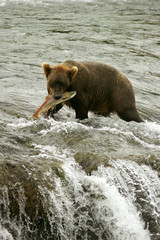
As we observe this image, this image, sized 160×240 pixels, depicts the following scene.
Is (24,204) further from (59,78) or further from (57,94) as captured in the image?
(59,78)

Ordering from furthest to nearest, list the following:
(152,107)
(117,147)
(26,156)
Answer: (152,107) → (117,147) → (26,156)

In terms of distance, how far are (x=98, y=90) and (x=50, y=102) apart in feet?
4.11

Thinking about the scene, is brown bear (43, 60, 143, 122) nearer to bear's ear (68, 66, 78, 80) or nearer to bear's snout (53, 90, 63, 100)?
bear's ear (68, 66, 78, 80)

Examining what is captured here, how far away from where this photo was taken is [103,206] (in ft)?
14.4

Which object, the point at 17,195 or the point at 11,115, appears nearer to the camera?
the point at 17,195

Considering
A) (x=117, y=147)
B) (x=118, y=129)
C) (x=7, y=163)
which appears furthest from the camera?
(x=118, y=129)

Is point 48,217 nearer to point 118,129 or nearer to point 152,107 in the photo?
point 118,129

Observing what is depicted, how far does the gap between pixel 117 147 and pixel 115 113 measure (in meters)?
1.71

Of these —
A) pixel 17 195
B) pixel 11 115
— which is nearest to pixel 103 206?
pixel 17 195

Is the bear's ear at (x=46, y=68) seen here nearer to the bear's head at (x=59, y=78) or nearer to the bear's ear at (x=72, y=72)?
the bear's head at (x=59, y=78)

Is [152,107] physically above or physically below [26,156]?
A: below

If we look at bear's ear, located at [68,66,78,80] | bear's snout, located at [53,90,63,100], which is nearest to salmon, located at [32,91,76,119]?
bear's snout, located at [53,90,63,100]

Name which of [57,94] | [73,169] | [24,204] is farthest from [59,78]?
[24,204]

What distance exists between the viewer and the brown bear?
→ 6211mm
